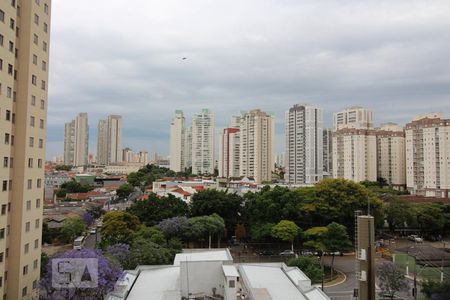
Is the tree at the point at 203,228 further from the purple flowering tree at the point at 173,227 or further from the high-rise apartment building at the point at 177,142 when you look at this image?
the high-rise apartment building at the point at 177,142

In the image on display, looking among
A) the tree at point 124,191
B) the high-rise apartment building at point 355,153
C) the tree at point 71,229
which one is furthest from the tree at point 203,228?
the high-rise apartment building at point 355,153

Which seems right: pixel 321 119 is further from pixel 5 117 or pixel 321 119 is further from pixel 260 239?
pixel 5 117

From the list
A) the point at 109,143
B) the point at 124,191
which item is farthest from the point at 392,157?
the point at 109,143

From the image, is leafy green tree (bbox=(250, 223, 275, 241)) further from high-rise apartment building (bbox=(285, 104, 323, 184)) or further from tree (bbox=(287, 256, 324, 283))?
high-rise apartment building (bbox=(285, 104, 323, 184))

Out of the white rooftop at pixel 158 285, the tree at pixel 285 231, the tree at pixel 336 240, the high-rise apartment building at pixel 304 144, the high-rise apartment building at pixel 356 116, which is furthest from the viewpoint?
the high-rise apartment building at pixel 356 116

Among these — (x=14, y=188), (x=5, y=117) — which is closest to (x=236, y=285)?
(x=14, y=188)
